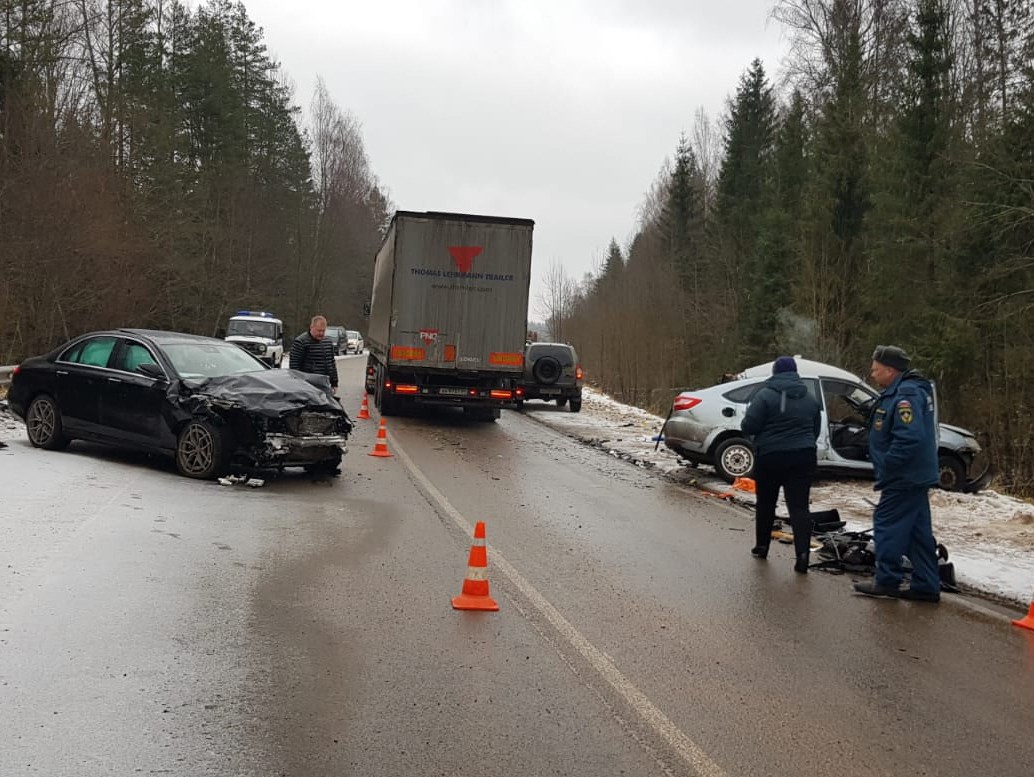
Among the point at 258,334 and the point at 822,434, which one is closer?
the point at 822,434

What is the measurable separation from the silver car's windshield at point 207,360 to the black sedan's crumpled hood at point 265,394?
264 mm

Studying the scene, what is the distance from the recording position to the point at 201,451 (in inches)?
412

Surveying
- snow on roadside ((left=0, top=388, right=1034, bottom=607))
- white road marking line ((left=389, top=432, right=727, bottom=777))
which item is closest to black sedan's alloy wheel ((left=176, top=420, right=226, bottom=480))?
snow on roadside ((left=0, top=388, right=1034, bottom=607))

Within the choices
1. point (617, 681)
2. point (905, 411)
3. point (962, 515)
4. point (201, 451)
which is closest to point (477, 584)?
point (617, 681)

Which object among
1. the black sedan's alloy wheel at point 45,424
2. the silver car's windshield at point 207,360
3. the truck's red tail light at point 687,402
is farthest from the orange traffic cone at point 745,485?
the black sedan's alloy wheel at point 45,424

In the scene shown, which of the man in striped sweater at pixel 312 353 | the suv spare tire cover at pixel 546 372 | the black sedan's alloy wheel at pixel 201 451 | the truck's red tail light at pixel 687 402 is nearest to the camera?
the black sedan's alloy wheel at pixel 201 451

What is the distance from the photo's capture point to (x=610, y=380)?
4478 centimetres

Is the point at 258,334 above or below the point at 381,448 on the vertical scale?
above

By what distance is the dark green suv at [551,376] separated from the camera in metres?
24.5

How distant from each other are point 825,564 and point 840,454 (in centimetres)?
488

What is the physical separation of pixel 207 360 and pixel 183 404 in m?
1.03

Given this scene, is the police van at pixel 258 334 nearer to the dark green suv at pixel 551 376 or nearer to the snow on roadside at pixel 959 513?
the dark green suv at pixel 551 376

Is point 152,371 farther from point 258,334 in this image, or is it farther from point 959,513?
point 258,334

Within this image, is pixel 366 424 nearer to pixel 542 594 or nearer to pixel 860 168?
pixel 542 594
